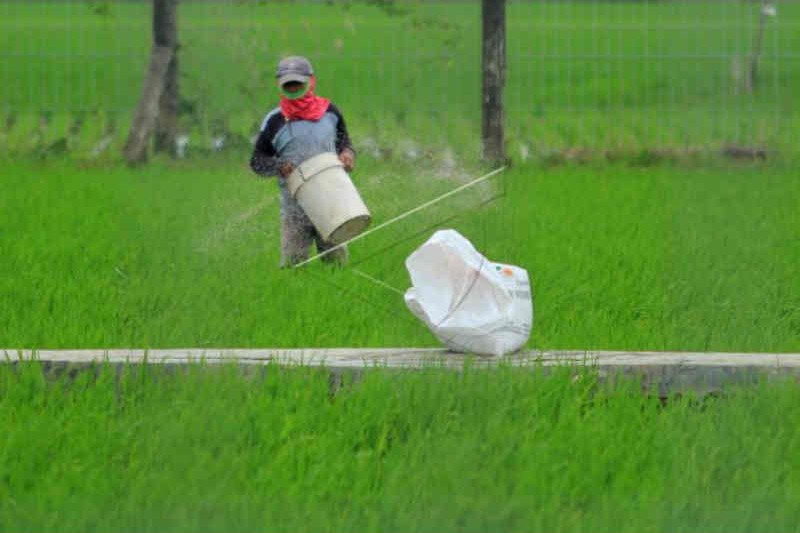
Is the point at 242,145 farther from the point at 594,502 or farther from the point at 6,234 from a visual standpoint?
the point at 594,502

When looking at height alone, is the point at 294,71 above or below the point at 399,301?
above

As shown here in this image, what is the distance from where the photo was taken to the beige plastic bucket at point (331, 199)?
23.5ft

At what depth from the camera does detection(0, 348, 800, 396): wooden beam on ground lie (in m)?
5.29

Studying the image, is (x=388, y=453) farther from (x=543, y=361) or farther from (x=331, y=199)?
(x=331, y=199)

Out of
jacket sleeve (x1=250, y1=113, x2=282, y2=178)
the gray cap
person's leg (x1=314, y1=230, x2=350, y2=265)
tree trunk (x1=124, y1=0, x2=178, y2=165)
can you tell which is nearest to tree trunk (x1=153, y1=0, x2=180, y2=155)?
tree trunk (x1=124, y1=0, x2=178, y2=165)

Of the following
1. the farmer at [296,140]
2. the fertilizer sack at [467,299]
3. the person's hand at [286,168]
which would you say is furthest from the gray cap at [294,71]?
the fertilizer sack at [467,299]

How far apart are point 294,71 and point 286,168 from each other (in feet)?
1.84

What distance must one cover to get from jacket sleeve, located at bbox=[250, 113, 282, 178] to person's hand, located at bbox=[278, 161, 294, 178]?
13.0 inches

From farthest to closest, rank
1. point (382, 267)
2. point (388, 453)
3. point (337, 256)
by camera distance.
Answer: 1. point (337, 256)
2. point (382, 267)
3. point (388, 453)

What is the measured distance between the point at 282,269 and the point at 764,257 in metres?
2.07

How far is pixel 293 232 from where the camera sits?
8.21 m

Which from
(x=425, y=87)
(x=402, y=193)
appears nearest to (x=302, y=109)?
(x=402, y=193)

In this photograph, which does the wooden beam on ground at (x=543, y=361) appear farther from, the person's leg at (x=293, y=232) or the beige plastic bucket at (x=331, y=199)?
the person's leg at (x=293, y=232)

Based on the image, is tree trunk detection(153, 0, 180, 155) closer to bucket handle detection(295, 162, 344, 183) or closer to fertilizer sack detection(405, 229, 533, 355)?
bucket handle detection(295, 162, 344, 183)
